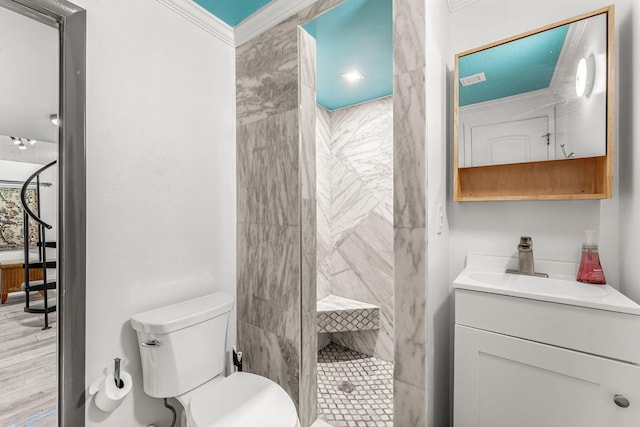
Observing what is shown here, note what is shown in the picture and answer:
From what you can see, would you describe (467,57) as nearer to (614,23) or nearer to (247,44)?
(614,23)

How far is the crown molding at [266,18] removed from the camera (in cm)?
156

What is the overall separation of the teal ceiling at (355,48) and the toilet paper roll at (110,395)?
1992mm

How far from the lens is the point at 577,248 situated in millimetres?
1272

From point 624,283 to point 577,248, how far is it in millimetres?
193

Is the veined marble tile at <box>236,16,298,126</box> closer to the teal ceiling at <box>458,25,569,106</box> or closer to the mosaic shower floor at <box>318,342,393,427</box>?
the teal ceiling at <box>458,25,569,106</box>

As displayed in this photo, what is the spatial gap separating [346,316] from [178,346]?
53.2 inches

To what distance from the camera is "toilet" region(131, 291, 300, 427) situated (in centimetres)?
114

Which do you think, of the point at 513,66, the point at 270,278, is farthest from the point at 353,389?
the point at 513,66

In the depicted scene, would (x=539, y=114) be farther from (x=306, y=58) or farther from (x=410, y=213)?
(x=306, y=58)

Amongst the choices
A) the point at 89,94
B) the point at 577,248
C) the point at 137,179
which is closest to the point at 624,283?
the point at 577,248

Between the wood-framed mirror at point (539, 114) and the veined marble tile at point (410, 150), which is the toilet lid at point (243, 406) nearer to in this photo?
the veined marble tile at point (410, 150)

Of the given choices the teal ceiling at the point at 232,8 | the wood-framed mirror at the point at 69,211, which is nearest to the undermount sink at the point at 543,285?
the wood-framed mirror at the point at 69,211

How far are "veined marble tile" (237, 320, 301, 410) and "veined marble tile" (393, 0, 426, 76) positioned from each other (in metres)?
1.48

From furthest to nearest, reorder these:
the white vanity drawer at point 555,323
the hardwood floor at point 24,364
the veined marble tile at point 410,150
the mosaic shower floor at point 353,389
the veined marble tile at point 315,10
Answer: the mosaic shower floor at point 353,389 < the veined marble tile at point 315,10 < the veined marble tile at point 410,150 < the hardwood floor at point 24,364 < the white vanity drawer at point 555,323
